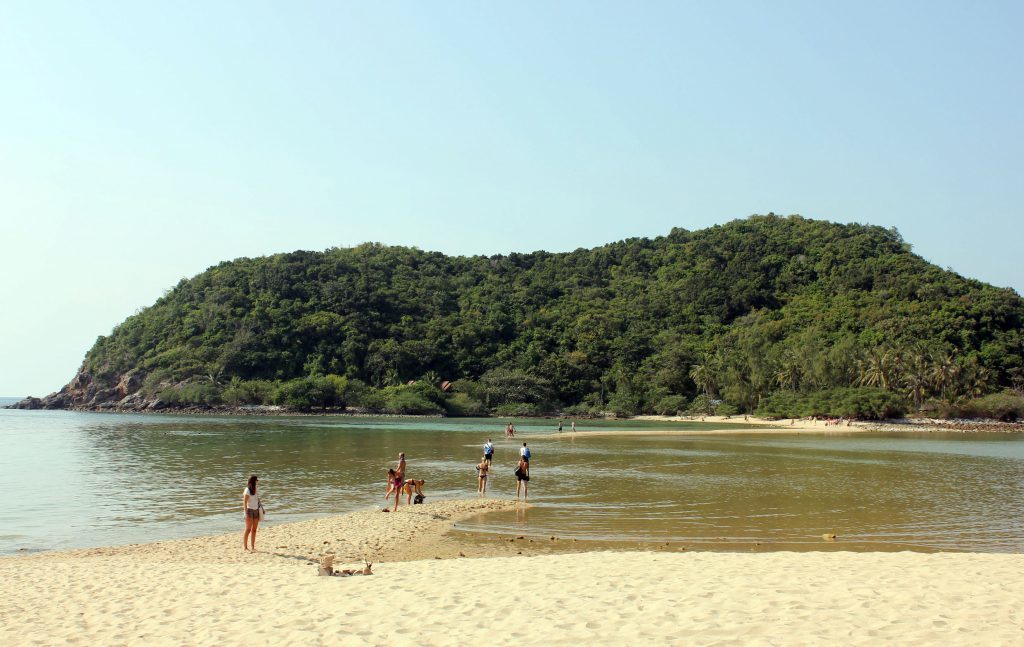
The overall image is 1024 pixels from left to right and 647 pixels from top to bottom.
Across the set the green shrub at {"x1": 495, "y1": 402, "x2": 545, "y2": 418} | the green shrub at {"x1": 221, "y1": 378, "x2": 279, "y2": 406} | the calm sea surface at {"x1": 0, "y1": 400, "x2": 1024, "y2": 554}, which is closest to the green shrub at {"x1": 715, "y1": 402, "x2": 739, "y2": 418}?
the green shrub at {"x1": 495, "y1": 402, "x2": 545, "y2": 418}

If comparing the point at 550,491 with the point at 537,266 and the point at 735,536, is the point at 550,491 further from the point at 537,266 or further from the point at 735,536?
the point at 537,266

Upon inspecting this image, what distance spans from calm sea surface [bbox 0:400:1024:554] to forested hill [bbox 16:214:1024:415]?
205ft

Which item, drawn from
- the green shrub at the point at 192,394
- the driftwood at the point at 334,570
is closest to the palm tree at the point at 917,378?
the driftwood at the point at 334,570

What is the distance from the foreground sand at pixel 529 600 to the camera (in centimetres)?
826

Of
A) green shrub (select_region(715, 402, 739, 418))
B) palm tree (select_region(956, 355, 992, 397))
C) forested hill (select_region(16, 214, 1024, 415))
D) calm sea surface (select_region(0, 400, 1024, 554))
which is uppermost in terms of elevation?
forested hill (select_region(16, 214, 1024, 415))

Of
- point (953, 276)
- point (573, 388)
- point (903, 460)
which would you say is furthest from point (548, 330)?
point (903, 460)

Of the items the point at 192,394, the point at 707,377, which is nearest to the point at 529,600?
the point at 707,377

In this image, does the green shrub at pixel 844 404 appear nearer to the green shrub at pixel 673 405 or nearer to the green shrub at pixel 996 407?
the green shrub at pixel 996 407

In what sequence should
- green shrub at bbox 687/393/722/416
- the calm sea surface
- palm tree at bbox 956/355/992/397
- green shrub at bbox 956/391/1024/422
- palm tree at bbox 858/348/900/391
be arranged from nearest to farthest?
the calm sea surface < green shrub at bbox 956/391/1024/422 < palm tree at bbox 956/355/992/397 < palm tree at bbox 858/348/900/391 < green shrub at bbox 687/393/722/416

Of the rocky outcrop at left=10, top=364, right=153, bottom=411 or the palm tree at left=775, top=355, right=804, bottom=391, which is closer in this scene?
the palm tree at left=775, top=355, right=804, bottom=391

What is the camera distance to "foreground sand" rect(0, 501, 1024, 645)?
826cm

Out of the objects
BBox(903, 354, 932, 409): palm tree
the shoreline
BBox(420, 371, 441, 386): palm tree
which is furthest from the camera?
BBox(420, 371, 441, 386): palm tree

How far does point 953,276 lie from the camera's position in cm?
11869

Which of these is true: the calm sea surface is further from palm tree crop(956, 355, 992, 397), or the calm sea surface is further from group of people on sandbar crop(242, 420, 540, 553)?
palm tree crop(956, 355, 992, 397)
